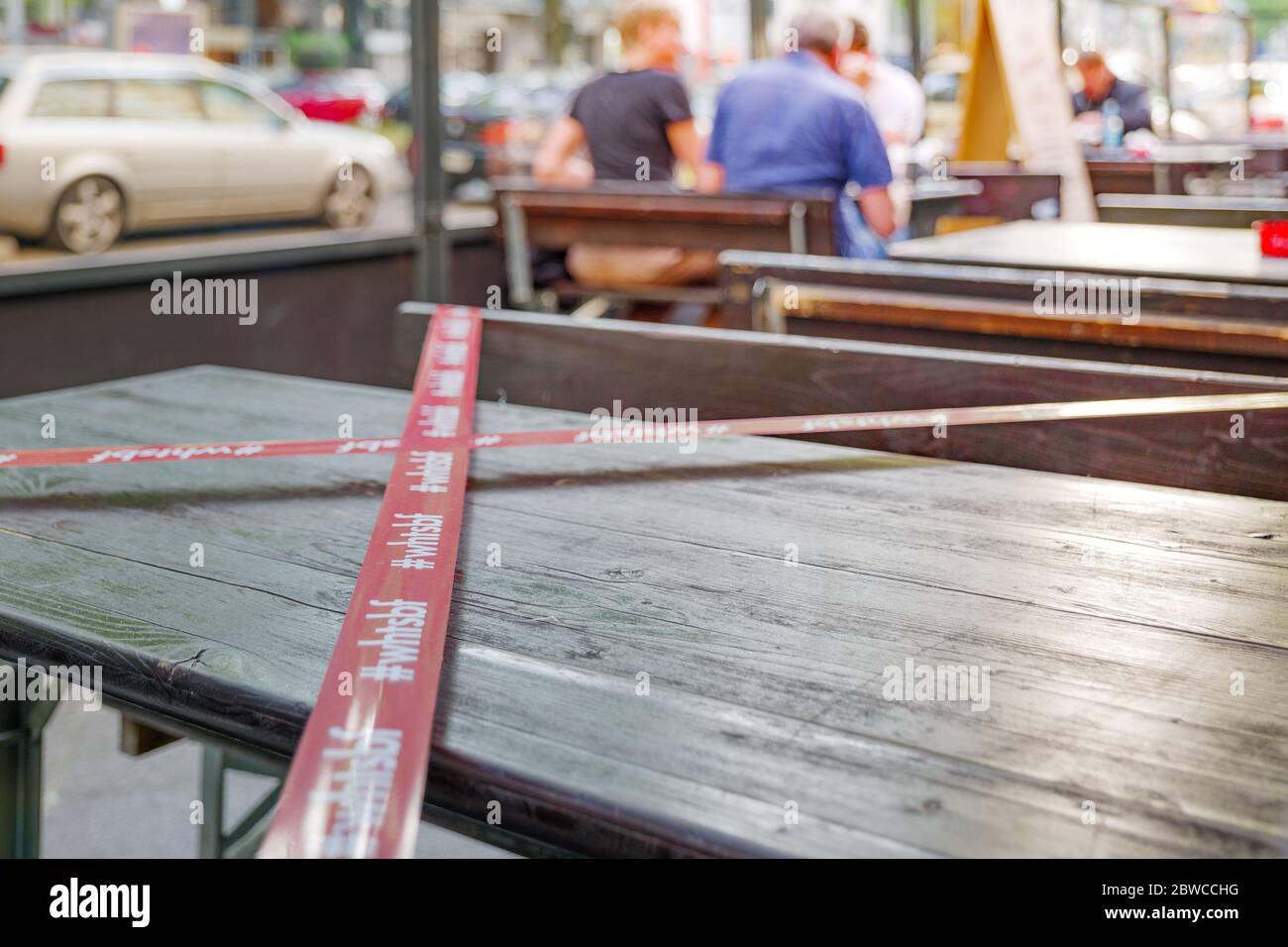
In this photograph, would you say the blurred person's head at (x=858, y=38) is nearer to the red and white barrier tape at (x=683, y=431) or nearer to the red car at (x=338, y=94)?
Result: the red car at (x=338, y=94)

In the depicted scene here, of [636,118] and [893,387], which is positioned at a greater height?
[636,118]

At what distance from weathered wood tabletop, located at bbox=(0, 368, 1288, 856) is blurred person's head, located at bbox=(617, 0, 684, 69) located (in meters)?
3.66

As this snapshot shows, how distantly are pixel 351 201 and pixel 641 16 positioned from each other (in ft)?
4.14

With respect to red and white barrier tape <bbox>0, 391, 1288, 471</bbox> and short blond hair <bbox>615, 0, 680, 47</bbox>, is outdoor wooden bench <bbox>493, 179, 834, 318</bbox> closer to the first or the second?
short blond hair <bbox>615, 0, 680, 47</bbox>

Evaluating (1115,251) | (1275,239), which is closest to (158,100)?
(1115,251)

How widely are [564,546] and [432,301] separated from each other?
14.2 ft

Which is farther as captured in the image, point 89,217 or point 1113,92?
point 1113,92

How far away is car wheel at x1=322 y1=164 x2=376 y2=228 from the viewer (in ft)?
16.9

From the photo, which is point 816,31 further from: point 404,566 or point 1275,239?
point 404,566

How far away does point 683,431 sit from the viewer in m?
1.65

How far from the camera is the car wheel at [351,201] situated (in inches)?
203

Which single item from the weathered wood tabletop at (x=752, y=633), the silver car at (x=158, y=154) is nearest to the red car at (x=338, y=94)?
the silver car at (x=158, y=154)

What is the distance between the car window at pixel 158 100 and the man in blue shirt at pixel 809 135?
168 cm

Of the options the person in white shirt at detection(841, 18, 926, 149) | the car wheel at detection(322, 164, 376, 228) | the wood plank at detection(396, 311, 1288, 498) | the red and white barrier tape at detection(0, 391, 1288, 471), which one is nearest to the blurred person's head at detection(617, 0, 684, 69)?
the car wheel at detection(322, 164, 376, 228)
